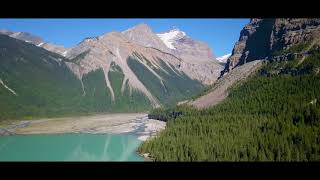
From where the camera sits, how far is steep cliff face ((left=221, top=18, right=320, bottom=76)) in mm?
94938

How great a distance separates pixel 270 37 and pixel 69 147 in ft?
224

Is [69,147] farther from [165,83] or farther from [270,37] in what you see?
[165,83]

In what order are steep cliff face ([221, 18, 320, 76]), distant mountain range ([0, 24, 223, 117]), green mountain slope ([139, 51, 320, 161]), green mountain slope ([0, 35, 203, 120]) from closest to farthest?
1. green mountain slope ([139, 51, 320, 161])
2. steep cliff face ([221, 18, 320, 76])
3. green mountain slope ([0, 35, 203, 120])
4. distant mountain range ([0, 24, 223, 117])

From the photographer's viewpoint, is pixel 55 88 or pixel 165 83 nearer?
pixel 55 88

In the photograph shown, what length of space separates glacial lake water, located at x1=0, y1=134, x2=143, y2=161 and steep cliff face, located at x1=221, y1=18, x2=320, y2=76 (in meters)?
51.0

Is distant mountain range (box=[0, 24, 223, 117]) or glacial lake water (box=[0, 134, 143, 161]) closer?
glacial lake water (box=[0, 134, 143, 161])

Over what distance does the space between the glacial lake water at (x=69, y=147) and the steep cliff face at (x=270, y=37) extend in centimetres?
5099

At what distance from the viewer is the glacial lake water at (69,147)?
46.9m

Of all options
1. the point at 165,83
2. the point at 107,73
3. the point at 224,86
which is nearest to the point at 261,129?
the point at 224,86

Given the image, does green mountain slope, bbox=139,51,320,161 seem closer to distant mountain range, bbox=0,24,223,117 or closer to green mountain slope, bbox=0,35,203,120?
green mountain slope, bbox=0,35,203,120

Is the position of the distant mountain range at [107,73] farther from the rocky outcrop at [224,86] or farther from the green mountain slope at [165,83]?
the rocky outcrop at [224,86]

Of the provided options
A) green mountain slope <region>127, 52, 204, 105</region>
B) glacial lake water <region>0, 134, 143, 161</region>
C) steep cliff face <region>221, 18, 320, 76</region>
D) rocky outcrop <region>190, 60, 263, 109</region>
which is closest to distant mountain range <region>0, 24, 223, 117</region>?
green mountain slope <region>127, 52, 204, 105</region>

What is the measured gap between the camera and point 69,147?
55.2 m
